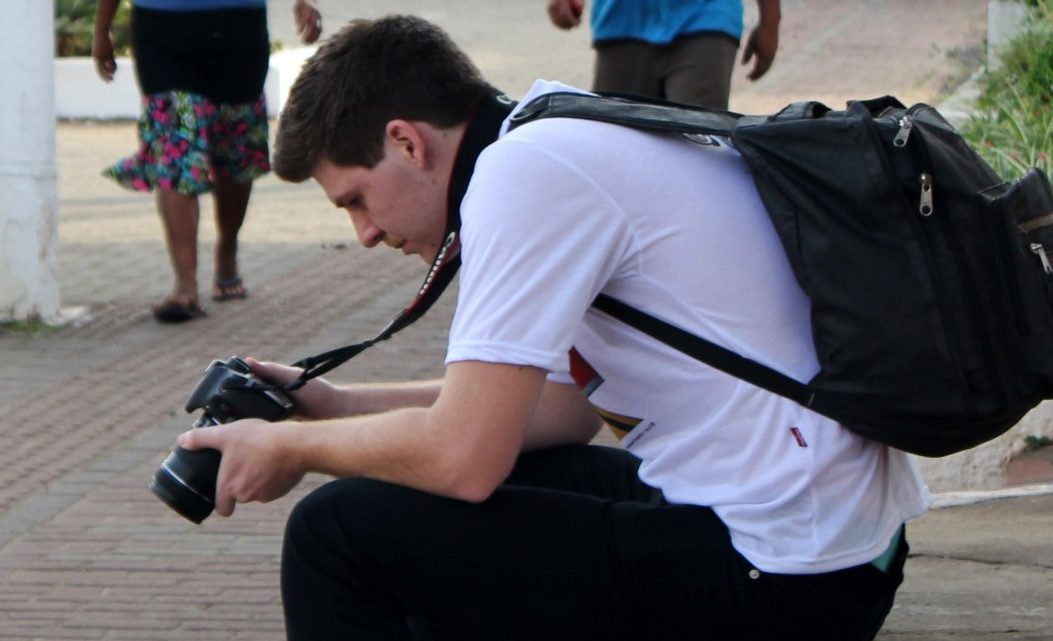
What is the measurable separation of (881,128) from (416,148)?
66 centimetres

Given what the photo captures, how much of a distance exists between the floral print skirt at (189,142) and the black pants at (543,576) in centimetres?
400

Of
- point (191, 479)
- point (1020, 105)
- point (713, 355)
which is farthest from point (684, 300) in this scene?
point (1020, 105)

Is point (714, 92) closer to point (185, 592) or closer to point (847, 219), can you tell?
point (185, 592)

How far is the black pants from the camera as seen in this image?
2402mm

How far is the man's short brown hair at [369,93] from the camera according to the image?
2.49 metres

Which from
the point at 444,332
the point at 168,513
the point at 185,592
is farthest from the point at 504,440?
the point at 444,332

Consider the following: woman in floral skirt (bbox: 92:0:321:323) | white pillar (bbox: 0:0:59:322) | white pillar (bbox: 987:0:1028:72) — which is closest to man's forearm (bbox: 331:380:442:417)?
woman in floral skirt (bbox: 92:0:321:323)

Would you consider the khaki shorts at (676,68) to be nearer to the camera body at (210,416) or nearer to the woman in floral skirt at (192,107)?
the woman in floral skirt at (192,107)

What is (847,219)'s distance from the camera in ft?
7.32

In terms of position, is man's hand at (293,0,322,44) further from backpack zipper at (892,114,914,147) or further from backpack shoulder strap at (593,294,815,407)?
backpack zipper at (892,114,914,147)

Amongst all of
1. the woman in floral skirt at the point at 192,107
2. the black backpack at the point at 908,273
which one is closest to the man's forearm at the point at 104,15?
the woman in floral skirt at the point at 192,107

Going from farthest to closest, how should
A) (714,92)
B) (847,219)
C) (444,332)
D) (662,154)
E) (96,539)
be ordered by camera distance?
(444,332)
(714,92)
(96,539)
(662,154)
(847,219)

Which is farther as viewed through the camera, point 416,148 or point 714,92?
point 714,92

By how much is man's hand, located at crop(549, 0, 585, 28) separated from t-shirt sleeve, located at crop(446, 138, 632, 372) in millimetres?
3659
